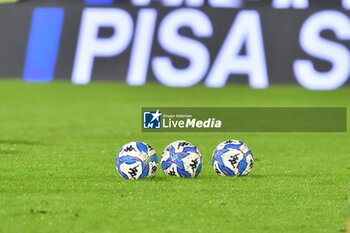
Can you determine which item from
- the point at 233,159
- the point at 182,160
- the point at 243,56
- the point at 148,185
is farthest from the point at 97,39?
the point at 148,185

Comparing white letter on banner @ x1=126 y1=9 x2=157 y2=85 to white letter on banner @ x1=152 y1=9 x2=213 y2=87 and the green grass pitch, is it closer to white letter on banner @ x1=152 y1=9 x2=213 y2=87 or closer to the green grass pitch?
white letter on banner @ x1=152 y1=9 x2=213 y2=87

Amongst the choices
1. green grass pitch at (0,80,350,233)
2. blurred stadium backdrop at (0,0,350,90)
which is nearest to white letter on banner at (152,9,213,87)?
blurred stadium backdrop at (0,0,350,90)

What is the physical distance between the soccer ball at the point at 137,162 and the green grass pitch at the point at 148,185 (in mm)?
260

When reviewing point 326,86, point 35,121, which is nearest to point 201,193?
point 35,121

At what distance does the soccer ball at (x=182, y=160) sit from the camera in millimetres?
16750

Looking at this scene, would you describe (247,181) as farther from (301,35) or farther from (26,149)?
(301,35)

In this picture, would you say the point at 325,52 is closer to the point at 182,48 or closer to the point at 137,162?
the point at 182,48

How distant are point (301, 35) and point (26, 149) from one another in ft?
61.9

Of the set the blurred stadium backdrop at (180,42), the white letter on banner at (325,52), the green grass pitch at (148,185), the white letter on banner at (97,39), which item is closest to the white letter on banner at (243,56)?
the blurred stadium backdrop at (180,42)

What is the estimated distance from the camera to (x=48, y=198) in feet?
48.3

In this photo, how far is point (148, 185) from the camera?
16.0 metres

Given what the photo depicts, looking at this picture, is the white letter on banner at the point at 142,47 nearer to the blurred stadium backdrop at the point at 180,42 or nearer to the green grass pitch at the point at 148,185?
the blurred stadium backdrop at the point at 180,42

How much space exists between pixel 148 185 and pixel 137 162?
59cm

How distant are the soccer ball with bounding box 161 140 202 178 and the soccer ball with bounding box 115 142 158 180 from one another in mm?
371
